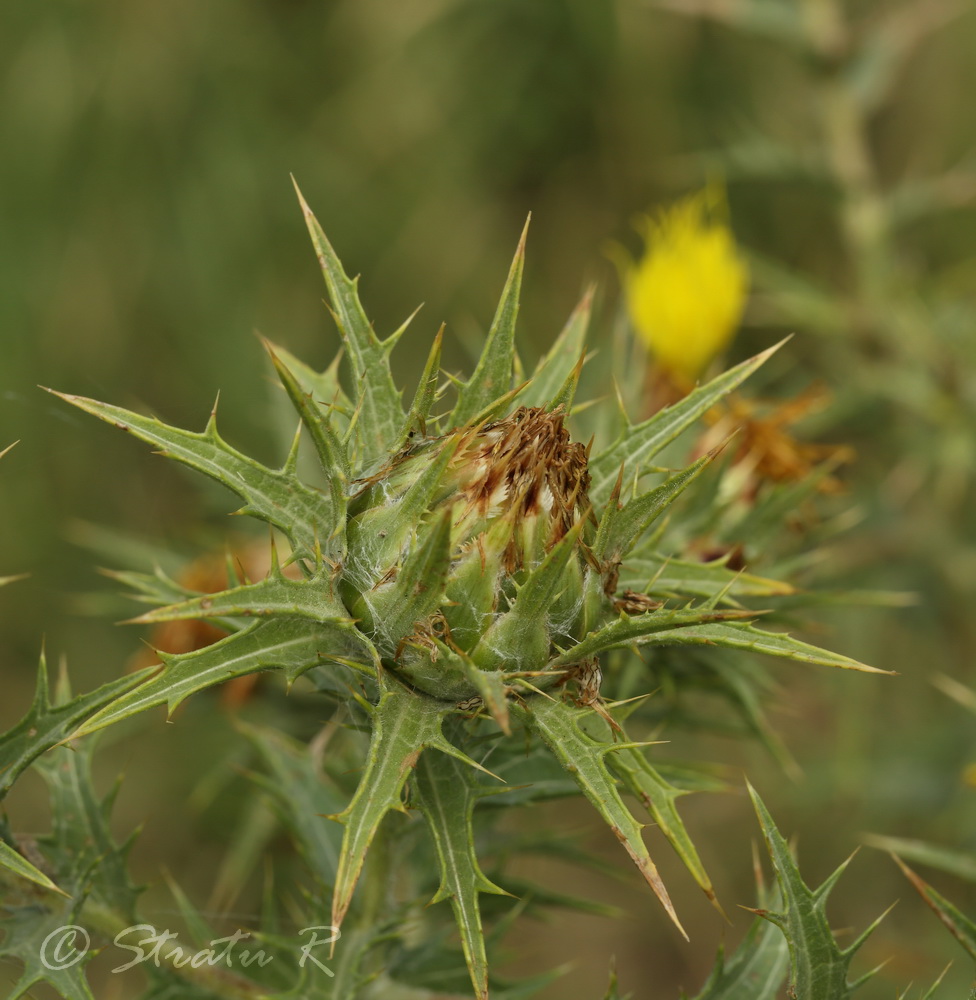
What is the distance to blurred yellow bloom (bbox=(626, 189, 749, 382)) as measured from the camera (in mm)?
3322

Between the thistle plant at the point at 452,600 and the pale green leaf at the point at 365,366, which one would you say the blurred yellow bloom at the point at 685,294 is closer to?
the thistle plant at the point at 452,600

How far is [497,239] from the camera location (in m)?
5.75

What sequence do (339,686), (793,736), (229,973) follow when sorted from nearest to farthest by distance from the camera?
(339,686), (229,973), (793,736)

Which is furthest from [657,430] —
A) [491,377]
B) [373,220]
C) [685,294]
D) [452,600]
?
[373,220]

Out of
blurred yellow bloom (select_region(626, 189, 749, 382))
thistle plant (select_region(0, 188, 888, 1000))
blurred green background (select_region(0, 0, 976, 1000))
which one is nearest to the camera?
thistle plant (select_region(0, 188, 888, 1000))

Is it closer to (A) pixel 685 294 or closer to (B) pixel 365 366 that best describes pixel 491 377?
(B) pixel 365 366

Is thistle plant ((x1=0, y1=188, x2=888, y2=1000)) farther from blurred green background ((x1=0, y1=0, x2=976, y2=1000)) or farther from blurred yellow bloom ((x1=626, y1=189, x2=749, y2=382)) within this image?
blurred green background ((x1=0, y1=0, x2=976, y2=1000))

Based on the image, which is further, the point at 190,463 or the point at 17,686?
the point at 17,686

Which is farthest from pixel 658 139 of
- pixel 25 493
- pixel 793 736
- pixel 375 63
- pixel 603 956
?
pixel 603 956

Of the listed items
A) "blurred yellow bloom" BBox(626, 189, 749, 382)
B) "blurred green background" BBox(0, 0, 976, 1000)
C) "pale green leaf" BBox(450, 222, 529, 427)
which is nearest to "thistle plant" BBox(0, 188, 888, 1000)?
"pale green leaf" BBox(450, 222, 529, 427)

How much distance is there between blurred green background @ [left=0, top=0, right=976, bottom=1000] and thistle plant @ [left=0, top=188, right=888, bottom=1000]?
284 centimetres

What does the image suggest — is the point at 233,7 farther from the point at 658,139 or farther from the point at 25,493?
the point at 25,493

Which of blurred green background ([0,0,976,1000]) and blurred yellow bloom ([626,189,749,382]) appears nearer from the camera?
blurred yellow bloom ([626,189,749,382])

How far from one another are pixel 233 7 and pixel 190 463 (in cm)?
484
